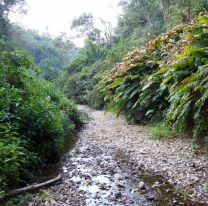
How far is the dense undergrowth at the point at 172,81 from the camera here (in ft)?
13.0

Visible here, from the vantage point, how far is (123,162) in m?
4.20

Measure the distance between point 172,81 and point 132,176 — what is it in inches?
103

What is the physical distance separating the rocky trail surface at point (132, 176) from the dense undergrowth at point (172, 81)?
1.91 feet

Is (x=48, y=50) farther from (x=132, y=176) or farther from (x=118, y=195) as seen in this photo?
(x=118, y=195)

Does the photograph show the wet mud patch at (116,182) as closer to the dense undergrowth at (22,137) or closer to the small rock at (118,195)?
the small rock at (118,195)

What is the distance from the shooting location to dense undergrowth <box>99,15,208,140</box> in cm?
395

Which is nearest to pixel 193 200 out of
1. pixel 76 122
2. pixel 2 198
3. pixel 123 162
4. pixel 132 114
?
pixel 123 162

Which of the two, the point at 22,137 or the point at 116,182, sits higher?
the point at 22,137

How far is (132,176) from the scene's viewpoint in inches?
141

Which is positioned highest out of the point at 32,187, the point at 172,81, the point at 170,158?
the point at 172,81

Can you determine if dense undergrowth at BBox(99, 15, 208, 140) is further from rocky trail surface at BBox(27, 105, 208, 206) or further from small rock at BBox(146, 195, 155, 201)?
small rock at BBox(146, 195, 155, 201)

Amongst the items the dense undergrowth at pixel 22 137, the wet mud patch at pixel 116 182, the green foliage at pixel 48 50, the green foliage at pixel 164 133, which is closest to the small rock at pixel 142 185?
the wet mud patch at pixel 116 182

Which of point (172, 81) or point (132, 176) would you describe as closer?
point (132, 176)

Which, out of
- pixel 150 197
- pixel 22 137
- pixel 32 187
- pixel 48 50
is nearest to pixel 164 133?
pixel 150 197
